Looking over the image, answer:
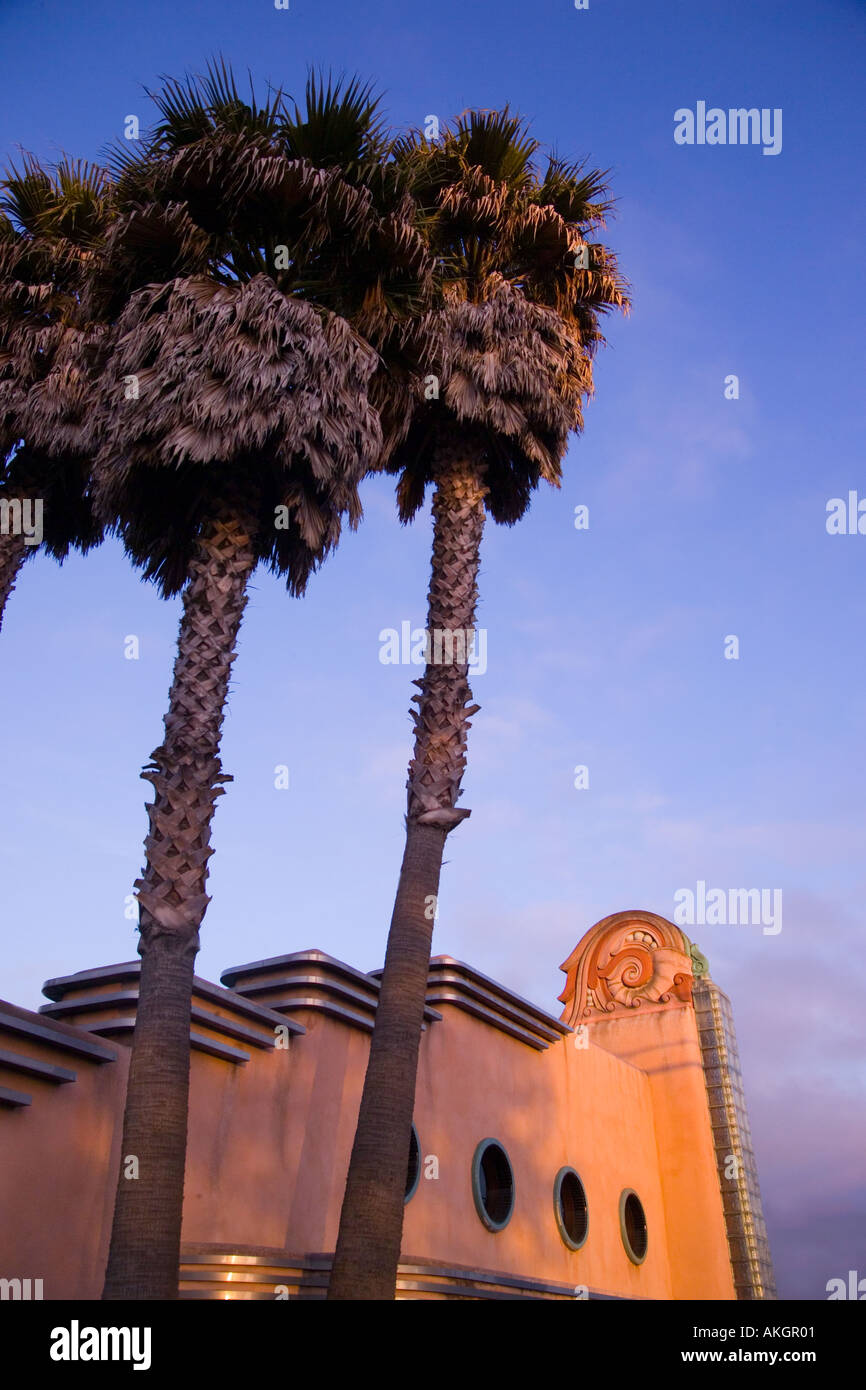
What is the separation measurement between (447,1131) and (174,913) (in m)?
7.81

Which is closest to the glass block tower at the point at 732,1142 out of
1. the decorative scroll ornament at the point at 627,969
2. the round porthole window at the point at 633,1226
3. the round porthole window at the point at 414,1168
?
the decorative scroll ornament at the point at 627,969

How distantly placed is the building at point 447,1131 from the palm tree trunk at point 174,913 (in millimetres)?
2141

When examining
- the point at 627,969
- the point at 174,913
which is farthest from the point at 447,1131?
the point at 627,969

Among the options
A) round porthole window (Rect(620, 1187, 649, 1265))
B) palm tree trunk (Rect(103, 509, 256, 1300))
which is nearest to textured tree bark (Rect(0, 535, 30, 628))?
palm tree trunk (Rect(103, 509, 256, 1300))

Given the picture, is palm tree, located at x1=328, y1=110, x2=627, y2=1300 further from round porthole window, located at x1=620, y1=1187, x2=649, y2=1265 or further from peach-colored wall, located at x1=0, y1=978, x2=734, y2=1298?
round porthole window, located at x1=620, y1=1187, x2=649, y2=1265

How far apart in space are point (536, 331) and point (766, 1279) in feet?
57.7

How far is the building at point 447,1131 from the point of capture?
10.0m

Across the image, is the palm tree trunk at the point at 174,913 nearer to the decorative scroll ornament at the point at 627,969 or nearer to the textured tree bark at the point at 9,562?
the textured tree bark at the point at 9,562

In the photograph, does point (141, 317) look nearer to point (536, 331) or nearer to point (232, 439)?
point (232, 439)

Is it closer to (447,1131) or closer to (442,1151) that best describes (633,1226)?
(447,1131)

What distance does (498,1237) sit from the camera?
1516 cm

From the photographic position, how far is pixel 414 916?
10.2 m

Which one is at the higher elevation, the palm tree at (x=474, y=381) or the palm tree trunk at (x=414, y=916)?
the palm tree at (x=474, y=381)
